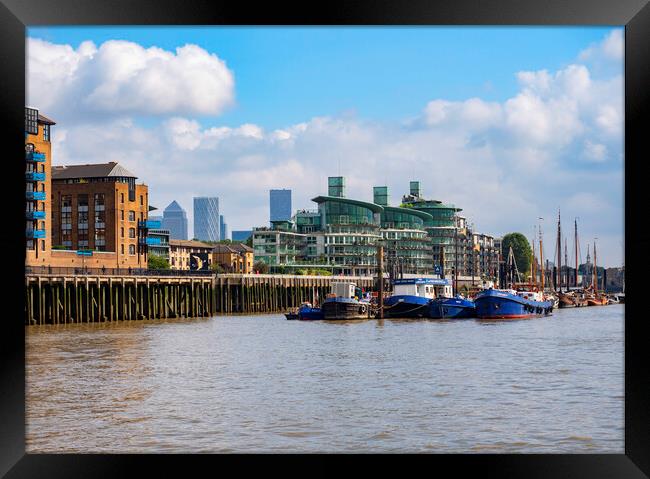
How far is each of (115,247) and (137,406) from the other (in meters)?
43.4

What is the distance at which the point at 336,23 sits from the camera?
639 centimetres

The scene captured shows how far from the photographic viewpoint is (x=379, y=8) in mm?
6277

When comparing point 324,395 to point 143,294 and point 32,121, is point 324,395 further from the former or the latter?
point 32,121

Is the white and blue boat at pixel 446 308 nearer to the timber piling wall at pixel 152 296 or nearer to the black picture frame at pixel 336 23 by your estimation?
the timber piling wall at pixel 152 296

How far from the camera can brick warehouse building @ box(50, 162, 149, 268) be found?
55.8m

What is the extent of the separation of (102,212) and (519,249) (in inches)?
2911

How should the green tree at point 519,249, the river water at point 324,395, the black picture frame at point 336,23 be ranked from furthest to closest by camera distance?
1. the green tree at point 519,249
2. the river water at point 324,395
3. the black picture frame at point 336,23

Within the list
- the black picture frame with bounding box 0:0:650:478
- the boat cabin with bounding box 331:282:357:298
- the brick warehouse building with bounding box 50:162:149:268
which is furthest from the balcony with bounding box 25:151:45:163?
the black picture frame with bounding box 0:0:650:478

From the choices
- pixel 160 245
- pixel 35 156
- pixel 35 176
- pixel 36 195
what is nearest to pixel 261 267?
pixel 160 245

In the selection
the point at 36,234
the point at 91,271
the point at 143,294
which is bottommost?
the point at 143,294

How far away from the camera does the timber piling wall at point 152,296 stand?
37.2 meters

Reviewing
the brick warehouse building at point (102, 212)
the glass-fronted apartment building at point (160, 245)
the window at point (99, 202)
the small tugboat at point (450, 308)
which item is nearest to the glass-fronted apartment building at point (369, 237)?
the glass-fronted apartment building at point (160, 245)

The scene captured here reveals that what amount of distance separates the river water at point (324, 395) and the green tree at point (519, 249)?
9200 cm
